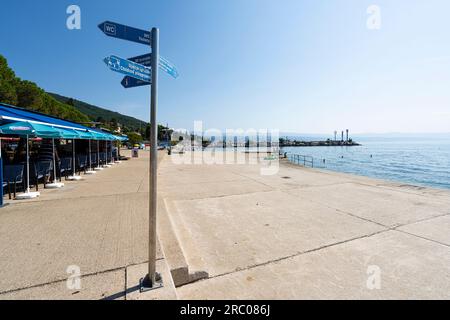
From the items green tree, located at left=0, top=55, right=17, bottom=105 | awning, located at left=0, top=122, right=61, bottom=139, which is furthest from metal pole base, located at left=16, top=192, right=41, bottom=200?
green tree, located at left=0, top=55, right=17, bottom=105

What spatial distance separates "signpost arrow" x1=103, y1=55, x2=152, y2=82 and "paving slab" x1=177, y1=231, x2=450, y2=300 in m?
2.48

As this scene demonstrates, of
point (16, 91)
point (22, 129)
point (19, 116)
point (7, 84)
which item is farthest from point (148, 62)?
point (16, 91)

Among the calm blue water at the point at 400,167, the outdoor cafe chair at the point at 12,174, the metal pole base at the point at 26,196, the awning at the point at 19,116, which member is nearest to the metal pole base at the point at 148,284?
the awning at the point at 19,116

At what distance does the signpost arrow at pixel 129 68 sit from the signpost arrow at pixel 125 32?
0.27 metres

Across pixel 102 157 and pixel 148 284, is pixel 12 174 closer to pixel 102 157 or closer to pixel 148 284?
pixel 148 284

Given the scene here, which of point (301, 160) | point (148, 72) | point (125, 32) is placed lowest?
point (301, 160)

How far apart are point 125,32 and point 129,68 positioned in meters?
0.40

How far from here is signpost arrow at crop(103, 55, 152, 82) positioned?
226cm

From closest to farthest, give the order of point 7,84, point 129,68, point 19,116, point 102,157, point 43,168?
1. point 129,68
2. point 19,116
3. point 43,168
4. point 102,157
5. point 7,84

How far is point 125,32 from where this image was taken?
2385mm

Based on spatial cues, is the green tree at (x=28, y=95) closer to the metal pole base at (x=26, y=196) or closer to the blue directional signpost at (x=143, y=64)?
the metal pole base at (x=26, y=196)

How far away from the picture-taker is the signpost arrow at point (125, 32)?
2.29 m

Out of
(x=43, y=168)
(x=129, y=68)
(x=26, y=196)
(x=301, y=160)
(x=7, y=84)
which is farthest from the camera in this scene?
(x=301, y=160)
